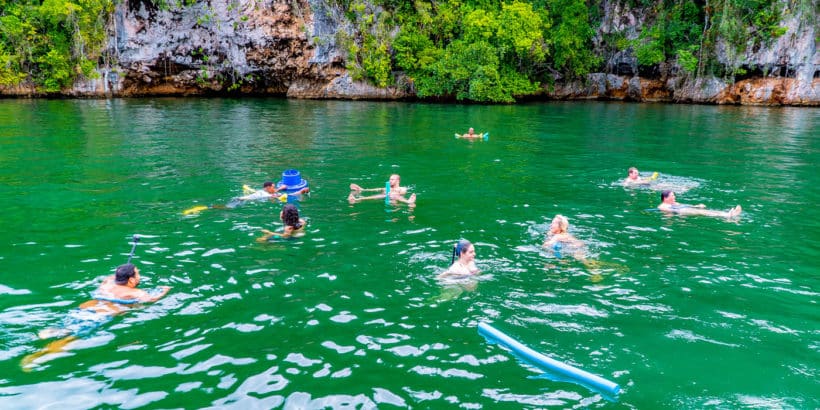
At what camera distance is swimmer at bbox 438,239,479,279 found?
898 centimetres

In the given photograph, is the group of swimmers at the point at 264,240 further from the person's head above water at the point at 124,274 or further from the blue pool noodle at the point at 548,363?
the blue pool noodle at the point at 548,363

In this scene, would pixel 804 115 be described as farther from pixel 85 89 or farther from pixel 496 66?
pixel 85 89

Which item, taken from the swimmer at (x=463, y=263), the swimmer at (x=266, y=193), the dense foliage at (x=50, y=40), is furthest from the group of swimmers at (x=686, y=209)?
the dense foliage at (x=50, y=40)

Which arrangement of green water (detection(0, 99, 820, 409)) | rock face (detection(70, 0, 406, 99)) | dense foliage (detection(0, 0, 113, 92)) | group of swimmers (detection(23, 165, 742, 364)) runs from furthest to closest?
rock face (detection(70, 0, 406, 99)), dense foliage (detection(0, 0, 113, 92)), group of swimmers (detection(23, 165, 742, 364)), green water (detection(0, 99, 820, 409))

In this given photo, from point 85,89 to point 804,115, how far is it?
5220 centimetres

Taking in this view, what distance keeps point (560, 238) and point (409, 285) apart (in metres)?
3.27

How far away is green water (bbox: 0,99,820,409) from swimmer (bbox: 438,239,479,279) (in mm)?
315

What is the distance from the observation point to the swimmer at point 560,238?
33.9 ft

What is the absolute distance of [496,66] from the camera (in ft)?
145

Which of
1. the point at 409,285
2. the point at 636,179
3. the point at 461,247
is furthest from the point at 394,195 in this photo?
the point at 636,179

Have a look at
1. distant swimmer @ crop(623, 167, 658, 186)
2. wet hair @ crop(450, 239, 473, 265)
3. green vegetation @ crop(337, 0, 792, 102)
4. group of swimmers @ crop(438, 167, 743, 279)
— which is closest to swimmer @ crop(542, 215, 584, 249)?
group of swimmers @ crop(438, 167, 743, 279)

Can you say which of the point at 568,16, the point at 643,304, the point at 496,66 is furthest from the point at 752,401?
the point at 568,16

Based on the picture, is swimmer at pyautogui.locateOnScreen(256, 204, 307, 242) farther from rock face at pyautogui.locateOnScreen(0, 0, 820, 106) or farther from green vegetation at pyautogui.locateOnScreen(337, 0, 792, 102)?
rock face at pyautogui.locateOnScreen(0, 0, 820, 106)

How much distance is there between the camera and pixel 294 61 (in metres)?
Result: 48.7
